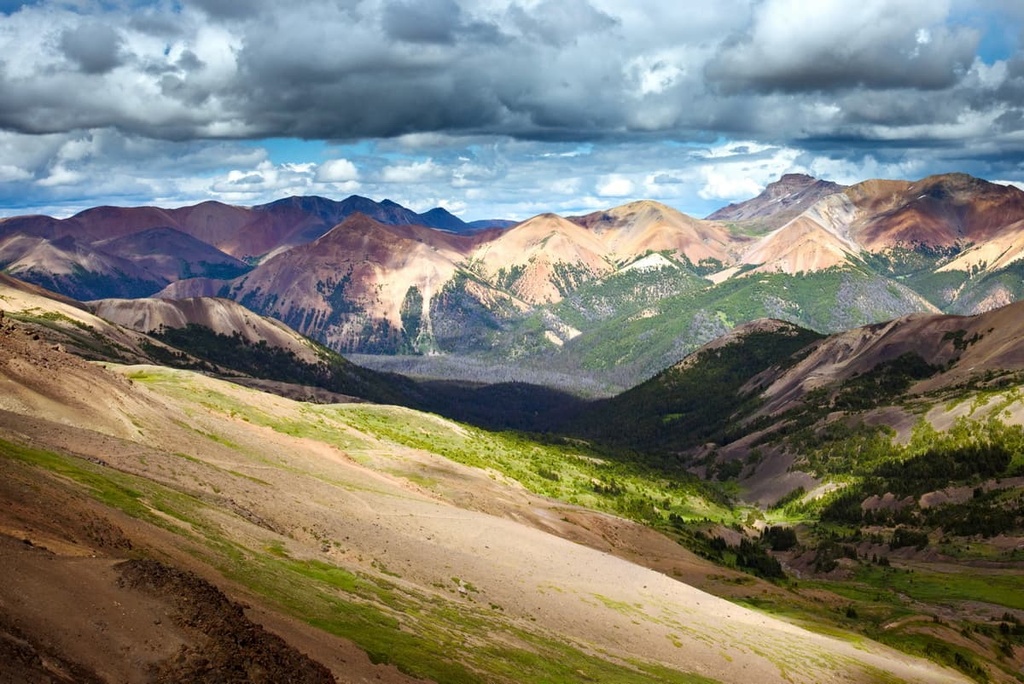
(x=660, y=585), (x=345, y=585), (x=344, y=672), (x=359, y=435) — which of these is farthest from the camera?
(x=359, y=435)

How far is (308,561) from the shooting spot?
62.3 metres

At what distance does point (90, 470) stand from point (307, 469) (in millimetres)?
37004

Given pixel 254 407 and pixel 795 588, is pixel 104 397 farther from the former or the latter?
pixel 795 588

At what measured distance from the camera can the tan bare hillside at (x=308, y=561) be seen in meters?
40.5

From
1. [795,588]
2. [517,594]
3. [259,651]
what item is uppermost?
[259,651]

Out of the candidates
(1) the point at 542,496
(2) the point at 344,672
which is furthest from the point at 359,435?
(2) the point at 344,672

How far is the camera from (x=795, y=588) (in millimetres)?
151875

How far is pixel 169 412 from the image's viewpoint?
95.2 m

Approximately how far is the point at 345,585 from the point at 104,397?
130ft

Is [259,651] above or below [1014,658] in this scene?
above

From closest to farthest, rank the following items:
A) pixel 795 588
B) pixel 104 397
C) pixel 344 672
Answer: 1. pixel 344 672
2. pixel 104 397
3. pixel 795 588

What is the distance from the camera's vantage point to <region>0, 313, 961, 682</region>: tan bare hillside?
40469 mm

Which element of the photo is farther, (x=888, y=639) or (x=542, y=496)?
(x=542, y=496)

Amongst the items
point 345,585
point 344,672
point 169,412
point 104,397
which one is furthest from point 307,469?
point 344,672
